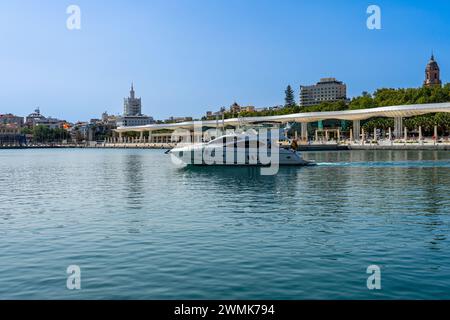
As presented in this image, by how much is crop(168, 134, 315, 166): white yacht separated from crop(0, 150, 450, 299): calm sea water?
18.4 metres

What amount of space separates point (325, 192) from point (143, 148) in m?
142

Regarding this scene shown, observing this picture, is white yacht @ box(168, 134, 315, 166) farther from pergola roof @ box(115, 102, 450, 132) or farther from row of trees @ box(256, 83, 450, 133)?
row of trees @ box(256, 83, 450, 133)

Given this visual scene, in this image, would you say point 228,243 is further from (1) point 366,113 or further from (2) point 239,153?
(1) point 366,113

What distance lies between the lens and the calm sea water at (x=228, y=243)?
11508 mm

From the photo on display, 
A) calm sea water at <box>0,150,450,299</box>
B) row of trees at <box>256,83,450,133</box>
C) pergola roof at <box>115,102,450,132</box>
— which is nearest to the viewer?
calm sea water at <box>0,150,450,299</box>

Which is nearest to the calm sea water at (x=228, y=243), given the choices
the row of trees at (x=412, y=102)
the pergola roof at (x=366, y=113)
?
the pergola roof at (x=366, y=113)

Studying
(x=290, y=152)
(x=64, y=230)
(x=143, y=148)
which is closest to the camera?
(x=64, y=230)

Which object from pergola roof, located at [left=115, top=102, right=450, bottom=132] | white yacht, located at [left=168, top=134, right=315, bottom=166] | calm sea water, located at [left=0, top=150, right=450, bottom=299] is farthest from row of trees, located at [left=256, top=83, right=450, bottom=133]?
calm sea water, located at [left=0, top=150, right=450, bottom=299]

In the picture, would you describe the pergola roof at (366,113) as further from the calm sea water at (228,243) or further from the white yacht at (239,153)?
the calm sea water at (228,243)

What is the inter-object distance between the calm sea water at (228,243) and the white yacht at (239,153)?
60.3 ft

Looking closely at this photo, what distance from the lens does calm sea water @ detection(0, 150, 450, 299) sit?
37.8ft

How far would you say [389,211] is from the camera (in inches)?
858

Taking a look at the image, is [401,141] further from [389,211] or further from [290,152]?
[389,211]

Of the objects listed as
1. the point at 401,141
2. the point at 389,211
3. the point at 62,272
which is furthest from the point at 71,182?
the point at 401,141
